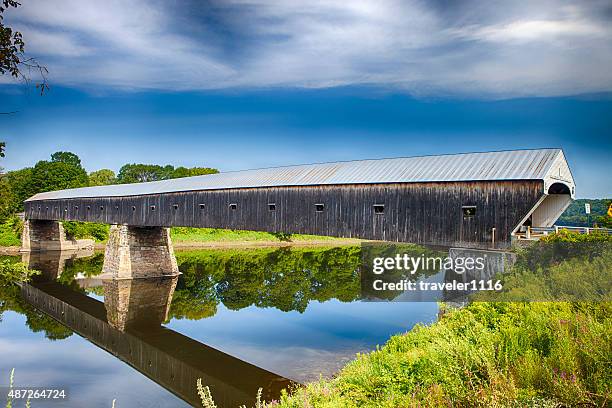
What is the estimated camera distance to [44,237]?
39.4m

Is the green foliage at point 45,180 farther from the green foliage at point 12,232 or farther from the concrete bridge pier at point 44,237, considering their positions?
the concrete bridge pier at point 44,237

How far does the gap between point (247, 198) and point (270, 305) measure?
577 centimetres

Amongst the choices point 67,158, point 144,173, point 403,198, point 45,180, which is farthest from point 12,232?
point 403,198

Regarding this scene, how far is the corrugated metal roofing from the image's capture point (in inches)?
442

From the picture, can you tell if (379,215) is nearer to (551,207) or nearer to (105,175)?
(551,207)

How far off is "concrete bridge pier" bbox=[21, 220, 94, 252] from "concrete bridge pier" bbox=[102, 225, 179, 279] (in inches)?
673

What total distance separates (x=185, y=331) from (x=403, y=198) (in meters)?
9.19

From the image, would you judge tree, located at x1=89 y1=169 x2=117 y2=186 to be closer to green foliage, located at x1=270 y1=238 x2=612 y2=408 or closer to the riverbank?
the riverbank

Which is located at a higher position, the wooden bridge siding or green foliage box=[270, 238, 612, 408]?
the wooden bridge siding

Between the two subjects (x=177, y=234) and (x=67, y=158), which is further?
(x=67, y=158)

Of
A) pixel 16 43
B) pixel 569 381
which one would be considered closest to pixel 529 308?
pixel 569 381

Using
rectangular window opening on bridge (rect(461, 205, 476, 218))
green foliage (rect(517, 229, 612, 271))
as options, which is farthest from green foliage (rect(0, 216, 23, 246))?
green foliage (rect(517, 229, 612, 271))

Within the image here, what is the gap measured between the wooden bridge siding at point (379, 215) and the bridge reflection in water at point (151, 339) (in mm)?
4308

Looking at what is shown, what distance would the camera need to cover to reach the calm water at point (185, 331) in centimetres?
1154
